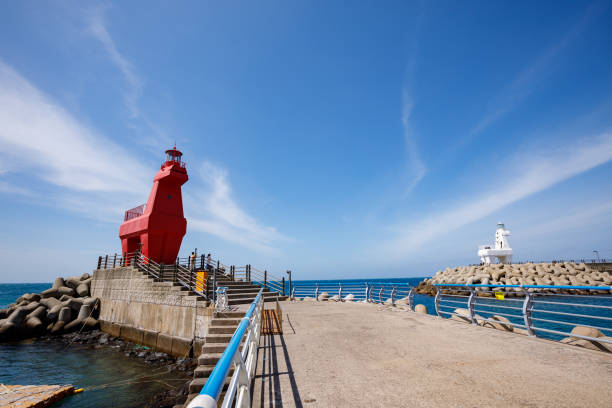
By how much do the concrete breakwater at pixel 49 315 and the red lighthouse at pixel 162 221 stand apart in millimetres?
5004

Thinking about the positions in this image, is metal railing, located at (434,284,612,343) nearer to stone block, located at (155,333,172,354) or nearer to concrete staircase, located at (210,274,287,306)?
concrete staircase, located at (210,274,287,306)

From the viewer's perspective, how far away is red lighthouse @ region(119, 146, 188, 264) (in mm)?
21047

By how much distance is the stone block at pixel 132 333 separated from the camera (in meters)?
16.6

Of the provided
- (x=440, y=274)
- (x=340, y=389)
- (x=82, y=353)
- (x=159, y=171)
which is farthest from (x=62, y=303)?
(x=440, y=274)

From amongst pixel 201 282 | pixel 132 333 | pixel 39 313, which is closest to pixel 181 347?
pixel 201 282

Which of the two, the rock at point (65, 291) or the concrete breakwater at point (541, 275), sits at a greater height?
the concrete breakwater at point (541, 275)

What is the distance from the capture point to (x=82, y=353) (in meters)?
15.9

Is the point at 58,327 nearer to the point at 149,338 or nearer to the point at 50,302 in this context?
the point at 50,302

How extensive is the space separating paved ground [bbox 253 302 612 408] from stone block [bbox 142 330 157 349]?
10708 mm

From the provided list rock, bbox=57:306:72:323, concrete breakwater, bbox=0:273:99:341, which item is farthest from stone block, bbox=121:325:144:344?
rock, bbox=57:306:72:323

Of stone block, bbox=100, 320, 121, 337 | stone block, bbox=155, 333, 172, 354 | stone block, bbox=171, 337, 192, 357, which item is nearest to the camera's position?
stone block, bbox=171, 337, 192, 357

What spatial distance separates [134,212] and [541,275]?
171ft

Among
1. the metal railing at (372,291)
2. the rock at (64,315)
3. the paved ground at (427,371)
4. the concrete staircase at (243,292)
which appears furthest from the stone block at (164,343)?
the rock at (64,315)

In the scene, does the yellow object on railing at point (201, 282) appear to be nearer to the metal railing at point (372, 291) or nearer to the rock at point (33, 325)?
the metal railing at point (372, 291)
